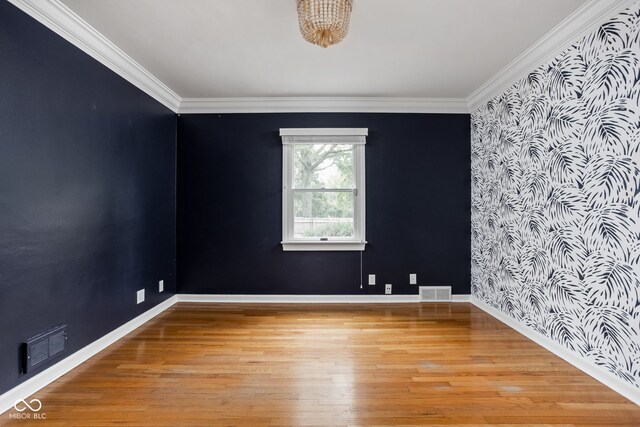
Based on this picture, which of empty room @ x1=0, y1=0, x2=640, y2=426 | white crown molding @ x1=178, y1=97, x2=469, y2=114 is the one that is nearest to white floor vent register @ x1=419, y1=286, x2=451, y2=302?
empty room @ x1=0, y1=0, x2=640, y2=426

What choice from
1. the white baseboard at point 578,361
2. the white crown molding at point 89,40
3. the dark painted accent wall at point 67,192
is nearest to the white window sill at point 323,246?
the dark painted accent wall at point 67,192

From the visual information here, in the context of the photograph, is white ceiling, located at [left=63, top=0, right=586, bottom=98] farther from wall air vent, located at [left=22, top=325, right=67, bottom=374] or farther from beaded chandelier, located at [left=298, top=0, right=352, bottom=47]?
wall air vent, located at [left=22, top=325, right=67, bottom=374]

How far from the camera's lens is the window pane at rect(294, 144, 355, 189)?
170 inches

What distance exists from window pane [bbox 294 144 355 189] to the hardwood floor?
176cm

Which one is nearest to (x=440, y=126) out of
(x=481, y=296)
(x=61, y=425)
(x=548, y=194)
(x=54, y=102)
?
(x=548, y=194)

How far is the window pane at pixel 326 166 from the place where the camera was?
4.31 metres

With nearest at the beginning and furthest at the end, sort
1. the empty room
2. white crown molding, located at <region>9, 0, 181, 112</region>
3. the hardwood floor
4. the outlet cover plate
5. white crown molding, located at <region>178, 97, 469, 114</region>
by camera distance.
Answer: the hardwood floor → the empty room → white crown molding, located at <region>9, 0, 181, 112</region> → the outlet cover plate → white crown molding, located at <region>178, 97, 469, 114</region>

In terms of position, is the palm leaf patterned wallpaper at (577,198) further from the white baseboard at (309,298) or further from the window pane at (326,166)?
the window pane at (326,166)

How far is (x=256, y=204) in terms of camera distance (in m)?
4.32

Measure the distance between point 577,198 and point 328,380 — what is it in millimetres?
2272

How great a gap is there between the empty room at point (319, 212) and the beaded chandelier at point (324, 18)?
0.04ft

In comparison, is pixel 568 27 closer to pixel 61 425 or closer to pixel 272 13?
pixel 272 13

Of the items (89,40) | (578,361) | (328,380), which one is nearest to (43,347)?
(328,380)

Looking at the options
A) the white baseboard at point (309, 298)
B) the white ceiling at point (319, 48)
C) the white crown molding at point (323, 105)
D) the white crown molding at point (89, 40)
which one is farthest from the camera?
the white baseboard at point (309, 298)
